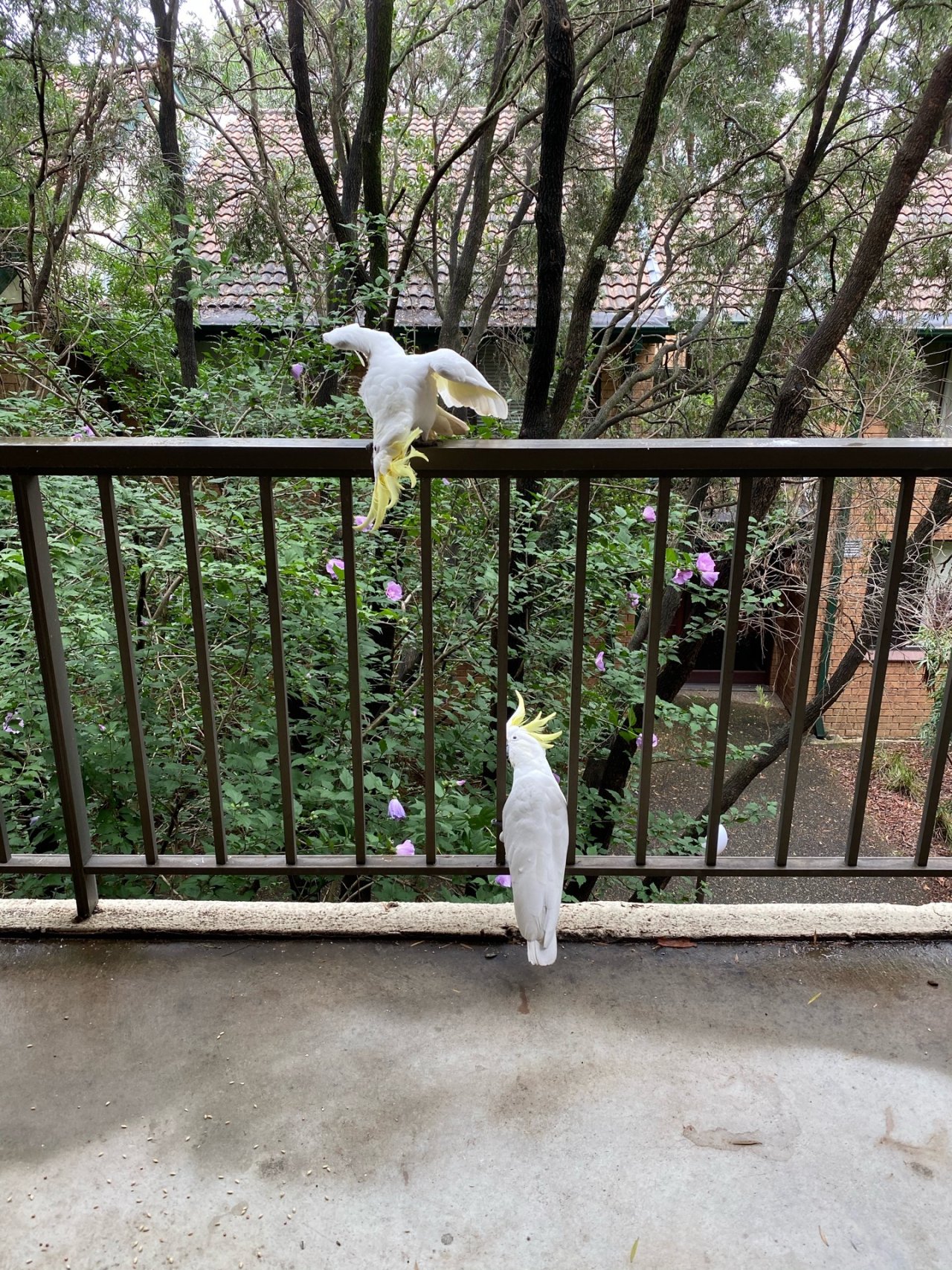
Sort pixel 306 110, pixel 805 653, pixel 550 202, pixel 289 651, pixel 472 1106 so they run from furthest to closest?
pixel 306 110 < pixel 550 202 < pixel 289 651 < pixel 805 653 < pixel 472 1106

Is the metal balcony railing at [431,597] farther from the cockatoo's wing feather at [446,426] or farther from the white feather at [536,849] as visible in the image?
the white feather at [536,849]

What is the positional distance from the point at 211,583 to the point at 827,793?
6917 millimetres

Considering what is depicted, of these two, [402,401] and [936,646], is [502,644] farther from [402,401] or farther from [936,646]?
[936,646]

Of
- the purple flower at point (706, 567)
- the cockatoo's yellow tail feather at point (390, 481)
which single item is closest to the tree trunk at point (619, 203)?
the purple flower at point (706, 567)

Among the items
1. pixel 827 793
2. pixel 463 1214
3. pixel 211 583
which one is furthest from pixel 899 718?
pixel 463 1214

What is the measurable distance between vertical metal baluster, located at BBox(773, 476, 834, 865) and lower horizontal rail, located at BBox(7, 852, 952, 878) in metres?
0.08

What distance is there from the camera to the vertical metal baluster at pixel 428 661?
1.58m

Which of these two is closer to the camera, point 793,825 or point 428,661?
point 428,661

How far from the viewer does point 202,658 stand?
1655 millimetres

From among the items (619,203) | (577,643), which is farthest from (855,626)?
(577,643)

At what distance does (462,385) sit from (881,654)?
0.95 meters

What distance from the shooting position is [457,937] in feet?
5.54

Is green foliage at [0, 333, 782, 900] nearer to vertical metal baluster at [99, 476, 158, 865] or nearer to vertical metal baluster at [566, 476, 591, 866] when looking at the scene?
vertical metal baluster at [99, 476, 158, 865]

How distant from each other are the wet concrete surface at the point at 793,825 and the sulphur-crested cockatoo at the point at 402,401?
3.45 metres
